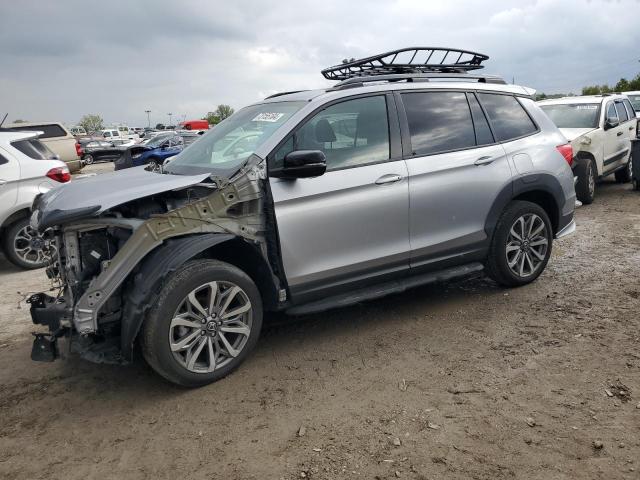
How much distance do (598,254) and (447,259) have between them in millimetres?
2675

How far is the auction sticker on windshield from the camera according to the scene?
13.4 feet

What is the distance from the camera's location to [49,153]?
25.0 ft

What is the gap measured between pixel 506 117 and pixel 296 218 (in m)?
2.47

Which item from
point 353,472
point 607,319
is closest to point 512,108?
point 607,319

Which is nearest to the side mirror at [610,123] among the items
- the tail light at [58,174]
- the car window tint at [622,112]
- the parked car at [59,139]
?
the car window tint at [622,112]

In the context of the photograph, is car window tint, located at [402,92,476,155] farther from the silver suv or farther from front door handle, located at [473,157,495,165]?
front door handle, located at [473,157,495,165]

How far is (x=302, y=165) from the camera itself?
362 cm

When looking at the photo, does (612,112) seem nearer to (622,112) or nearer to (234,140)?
(622,112)

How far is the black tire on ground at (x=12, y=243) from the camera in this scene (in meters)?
7.00

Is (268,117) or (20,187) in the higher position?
(268,117)

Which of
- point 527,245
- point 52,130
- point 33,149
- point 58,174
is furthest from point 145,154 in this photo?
point 527,245

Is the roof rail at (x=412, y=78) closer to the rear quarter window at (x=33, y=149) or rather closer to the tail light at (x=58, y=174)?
the tail light at (x=58, y=174)

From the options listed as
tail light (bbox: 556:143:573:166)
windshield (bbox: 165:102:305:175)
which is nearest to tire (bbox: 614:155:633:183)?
tail light (bbox: 556:143:573:166)

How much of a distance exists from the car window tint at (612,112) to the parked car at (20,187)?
367 inches
